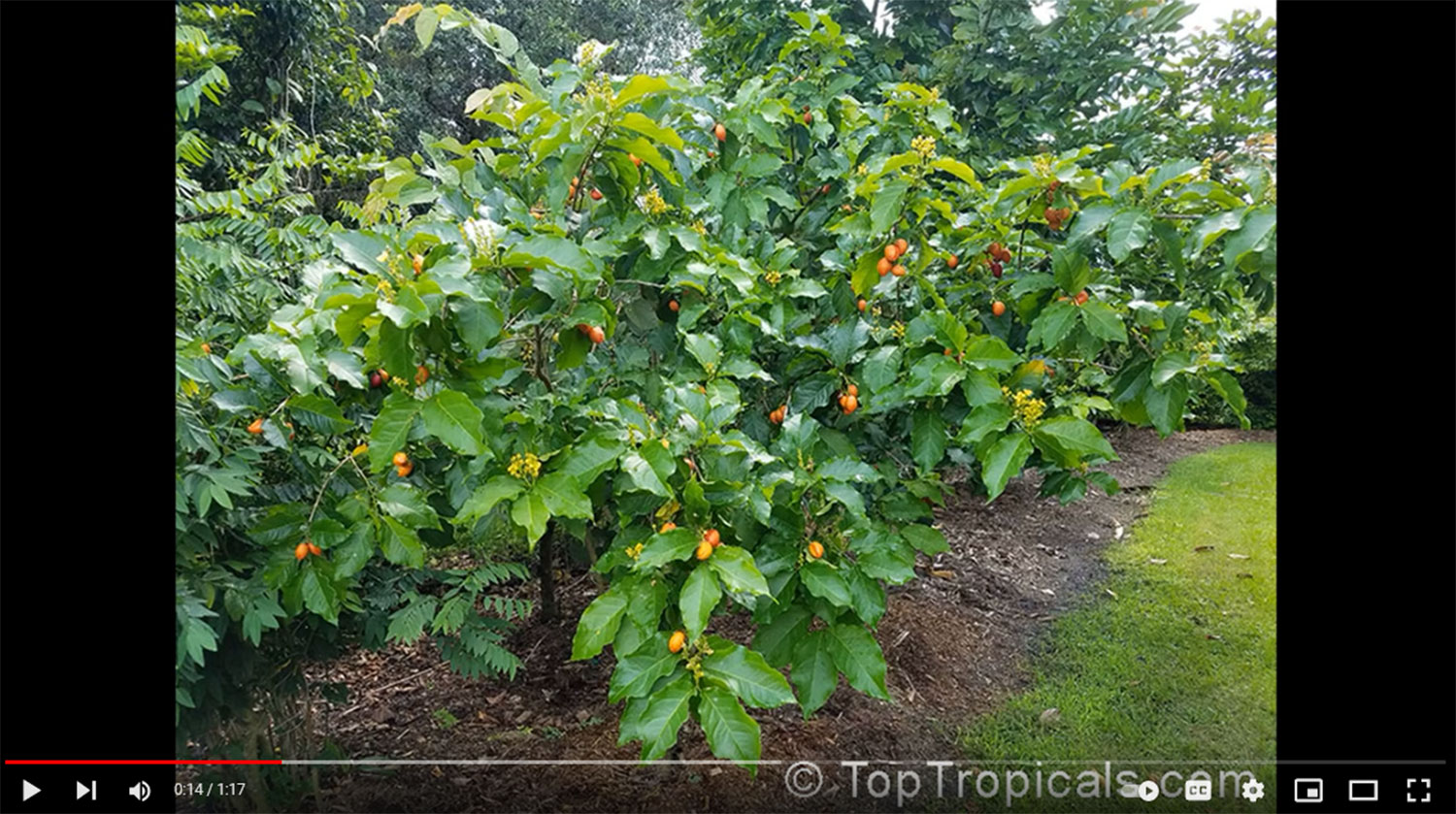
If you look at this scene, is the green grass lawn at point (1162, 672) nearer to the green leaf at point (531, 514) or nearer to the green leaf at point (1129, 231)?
the green leaf at point (1129, 231)

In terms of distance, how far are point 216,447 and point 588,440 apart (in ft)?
2.67

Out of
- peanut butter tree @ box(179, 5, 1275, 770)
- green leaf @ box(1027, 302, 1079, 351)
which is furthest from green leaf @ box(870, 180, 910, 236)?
green leaf @ box(1027, 302, 1079, 351)

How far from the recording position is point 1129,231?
5.05ft

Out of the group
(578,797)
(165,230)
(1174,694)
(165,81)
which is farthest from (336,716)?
(1174,694)

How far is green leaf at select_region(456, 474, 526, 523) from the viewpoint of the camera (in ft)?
4.21

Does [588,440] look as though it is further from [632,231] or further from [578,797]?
[578,797]

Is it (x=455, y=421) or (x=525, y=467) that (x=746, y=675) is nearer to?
(x=525, y=467)

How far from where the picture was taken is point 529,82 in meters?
1.90

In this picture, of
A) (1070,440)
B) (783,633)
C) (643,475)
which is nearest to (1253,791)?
(1070,440)

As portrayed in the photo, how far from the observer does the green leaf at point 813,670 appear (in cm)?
151

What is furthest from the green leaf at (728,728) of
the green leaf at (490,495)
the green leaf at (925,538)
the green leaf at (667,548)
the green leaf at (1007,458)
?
the green leaf at (925,538)

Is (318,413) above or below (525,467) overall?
above

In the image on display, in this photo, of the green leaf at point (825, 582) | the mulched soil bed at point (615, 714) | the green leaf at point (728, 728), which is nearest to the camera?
the green leaf at point (728, 728)

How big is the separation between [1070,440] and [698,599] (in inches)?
31.2
